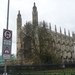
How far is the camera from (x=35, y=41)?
58938 mm

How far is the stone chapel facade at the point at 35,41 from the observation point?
54.5 m

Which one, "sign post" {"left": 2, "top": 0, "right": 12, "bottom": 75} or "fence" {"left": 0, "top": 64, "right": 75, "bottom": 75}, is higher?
"sign post" {"left": 2, "top": 0, "right": 12, "bottom": 75}

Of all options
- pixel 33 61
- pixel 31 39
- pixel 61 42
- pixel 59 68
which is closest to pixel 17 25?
pixel 61 42

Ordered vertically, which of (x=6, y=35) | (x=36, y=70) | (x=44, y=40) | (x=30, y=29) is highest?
(x=30, y=29)

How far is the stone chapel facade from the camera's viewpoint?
54.5 m

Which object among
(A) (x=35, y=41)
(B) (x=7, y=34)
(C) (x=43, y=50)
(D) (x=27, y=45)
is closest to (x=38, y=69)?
(B) (x=7, y=34)

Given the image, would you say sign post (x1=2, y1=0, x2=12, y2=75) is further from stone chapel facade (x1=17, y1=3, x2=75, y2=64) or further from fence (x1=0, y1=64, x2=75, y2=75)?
stone chapel facade (x1=17, y1=3, x2=75, y2=64)

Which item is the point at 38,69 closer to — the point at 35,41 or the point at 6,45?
the point at 6,45

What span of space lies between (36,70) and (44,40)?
22815 mm

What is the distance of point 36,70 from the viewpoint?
30.5 metres

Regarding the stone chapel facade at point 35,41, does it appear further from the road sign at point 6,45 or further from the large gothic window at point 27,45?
the road sign at point 6,45

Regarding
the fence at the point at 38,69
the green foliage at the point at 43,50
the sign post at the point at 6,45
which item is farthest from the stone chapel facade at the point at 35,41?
the sign post at the point at 6,45

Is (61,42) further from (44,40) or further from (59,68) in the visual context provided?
(59,68)

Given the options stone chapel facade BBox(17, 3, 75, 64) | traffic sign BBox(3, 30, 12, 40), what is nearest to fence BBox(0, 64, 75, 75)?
traffic sign BBox(3, 30, 12, 40)
